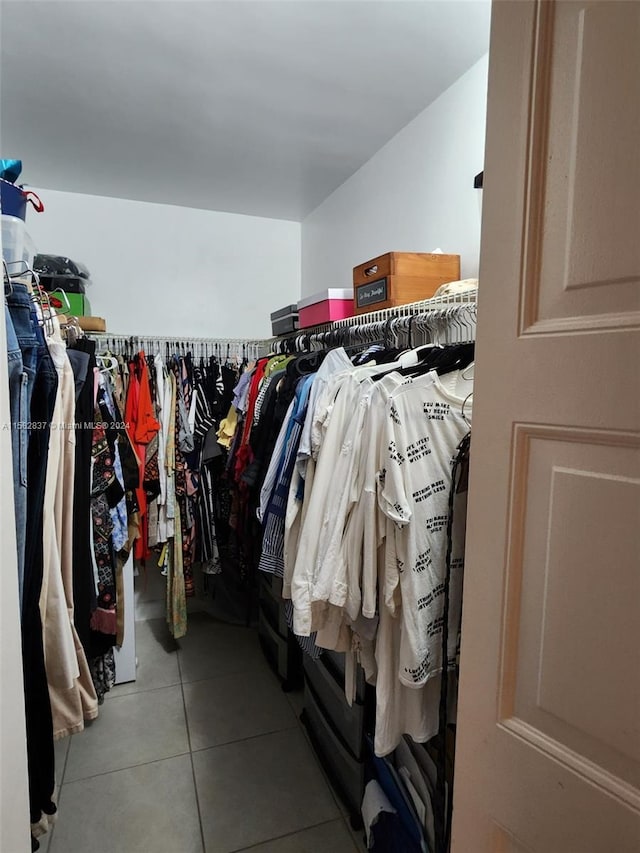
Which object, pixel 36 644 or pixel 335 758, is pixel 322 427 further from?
pixel 335 758

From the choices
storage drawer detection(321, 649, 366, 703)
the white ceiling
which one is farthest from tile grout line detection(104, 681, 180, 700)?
the white ceiling

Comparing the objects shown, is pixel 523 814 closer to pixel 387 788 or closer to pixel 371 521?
pixel 371 521

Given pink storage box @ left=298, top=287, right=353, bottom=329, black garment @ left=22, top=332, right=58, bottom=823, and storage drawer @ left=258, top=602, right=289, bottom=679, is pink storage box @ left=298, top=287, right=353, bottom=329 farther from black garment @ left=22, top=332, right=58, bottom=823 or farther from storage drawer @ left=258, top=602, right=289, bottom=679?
storage drawer @ left=258, top=602, right=289, bottom=679

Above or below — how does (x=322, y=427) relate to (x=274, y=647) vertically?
above

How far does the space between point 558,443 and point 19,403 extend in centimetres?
98

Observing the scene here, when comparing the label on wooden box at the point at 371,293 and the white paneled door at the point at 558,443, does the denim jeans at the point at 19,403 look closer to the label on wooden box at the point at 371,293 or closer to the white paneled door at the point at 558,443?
the white paneled door at the point at 558,443

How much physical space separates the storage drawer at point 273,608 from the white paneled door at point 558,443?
60.7 inches

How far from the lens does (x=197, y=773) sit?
171cm

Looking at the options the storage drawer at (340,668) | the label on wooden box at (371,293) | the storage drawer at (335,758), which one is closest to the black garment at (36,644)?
the storage drawer at (340,668)

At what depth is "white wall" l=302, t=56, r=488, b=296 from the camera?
5.38 feet

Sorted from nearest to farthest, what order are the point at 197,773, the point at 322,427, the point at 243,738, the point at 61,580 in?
the point at 61,580 → the point at 322,427 → the point at 197,773 → the point at 243,738

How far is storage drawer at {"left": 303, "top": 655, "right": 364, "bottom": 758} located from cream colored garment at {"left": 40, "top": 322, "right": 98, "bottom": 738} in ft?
2.58

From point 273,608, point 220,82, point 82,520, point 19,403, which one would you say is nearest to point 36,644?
point 82,520

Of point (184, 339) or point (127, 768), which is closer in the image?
point (127, 768)
